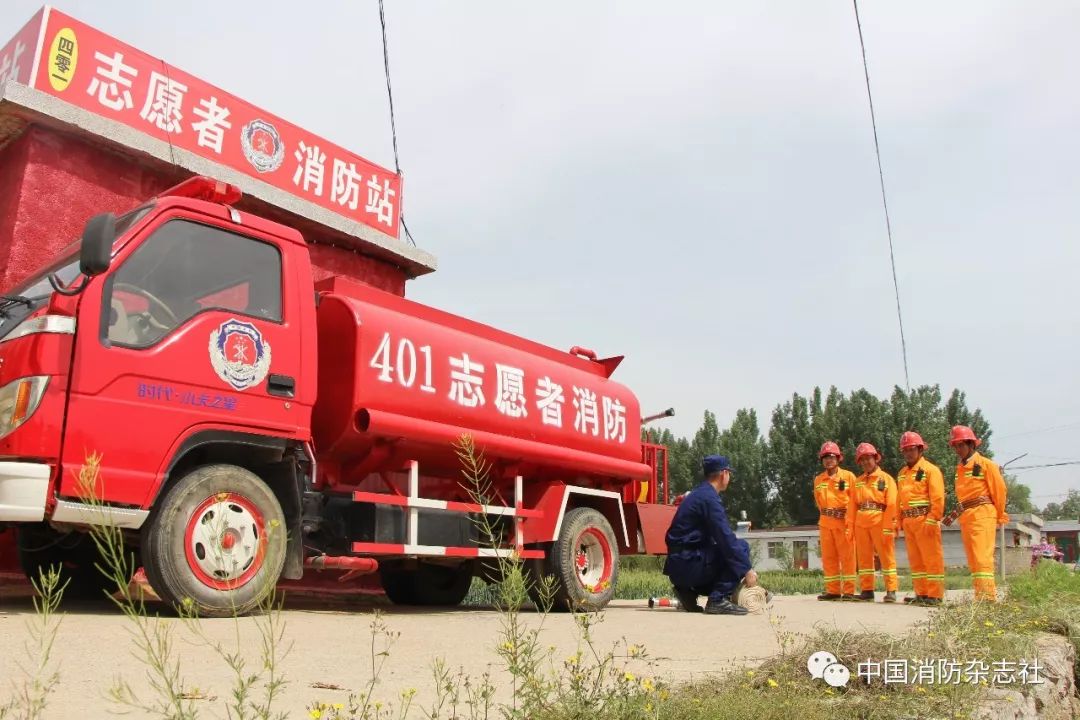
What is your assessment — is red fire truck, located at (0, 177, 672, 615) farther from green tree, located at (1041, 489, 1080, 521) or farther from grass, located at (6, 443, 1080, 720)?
green tree, located at (1041, 489, 1080, 521)

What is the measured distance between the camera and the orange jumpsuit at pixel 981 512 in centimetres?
899

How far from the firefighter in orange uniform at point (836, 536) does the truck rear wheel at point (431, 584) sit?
4836 millimetres

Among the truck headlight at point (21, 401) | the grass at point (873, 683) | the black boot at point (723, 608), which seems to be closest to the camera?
the grass at point (873, 683)

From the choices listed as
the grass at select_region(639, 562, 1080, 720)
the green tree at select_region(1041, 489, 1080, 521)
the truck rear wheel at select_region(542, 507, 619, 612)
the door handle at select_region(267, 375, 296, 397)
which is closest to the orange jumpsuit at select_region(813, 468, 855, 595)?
the truck rear wheel at select_region(542, 507, 619, 612)

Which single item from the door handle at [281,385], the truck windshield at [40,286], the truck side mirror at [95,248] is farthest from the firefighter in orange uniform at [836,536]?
the truck side mirror at [95,248]

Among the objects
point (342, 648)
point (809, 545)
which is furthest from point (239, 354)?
point (809, 545)

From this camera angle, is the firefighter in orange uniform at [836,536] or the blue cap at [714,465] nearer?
the blue cap at [714,465]

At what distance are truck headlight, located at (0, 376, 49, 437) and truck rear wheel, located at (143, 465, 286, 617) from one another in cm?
91

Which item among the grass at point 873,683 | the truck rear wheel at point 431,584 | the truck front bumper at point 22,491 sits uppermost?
the truck front bumper at point 22,491

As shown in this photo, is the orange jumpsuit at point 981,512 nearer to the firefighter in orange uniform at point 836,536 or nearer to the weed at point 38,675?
the firefighter in orange uniform at point 836,536

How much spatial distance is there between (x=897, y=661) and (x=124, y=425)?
4239mm

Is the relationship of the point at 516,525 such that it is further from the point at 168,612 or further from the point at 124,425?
the point at 124,425

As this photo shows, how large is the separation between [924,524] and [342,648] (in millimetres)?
7820

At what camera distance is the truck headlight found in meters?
4.67
